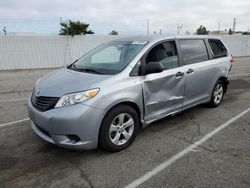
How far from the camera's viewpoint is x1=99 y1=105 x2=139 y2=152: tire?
3414 millimetres

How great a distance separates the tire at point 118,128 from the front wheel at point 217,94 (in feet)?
8.76

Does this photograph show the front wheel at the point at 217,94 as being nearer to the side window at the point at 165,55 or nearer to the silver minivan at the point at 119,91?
the silver minivan at the point at 119,91

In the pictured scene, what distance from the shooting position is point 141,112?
389 cm

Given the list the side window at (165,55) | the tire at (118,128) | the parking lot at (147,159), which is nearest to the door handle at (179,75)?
the side window at (165,55)

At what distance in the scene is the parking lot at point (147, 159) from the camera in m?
2.96

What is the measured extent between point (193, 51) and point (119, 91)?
2.28 meters

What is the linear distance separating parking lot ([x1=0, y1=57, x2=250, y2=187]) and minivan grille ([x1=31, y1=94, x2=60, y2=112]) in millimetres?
725

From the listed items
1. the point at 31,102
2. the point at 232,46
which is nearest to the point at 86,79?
the point at 31,102

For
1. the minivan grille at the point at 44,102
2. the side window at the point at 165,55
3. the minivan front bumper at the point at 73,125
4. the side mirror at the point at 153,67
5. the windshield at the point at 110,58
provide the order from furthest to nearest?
the side window at the point at 165,55 → the windshield at the point at 110,58 → the side mirror at the point at 153,67 → the minivan grille at the point at 44,102 → the minivan front bumper at the point at 73,125

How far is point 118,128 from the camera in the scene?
142 inches

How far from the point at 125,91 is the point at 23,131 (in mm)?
2207

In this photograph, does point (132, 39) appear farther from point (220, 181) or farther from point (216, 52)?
point (220, 181)

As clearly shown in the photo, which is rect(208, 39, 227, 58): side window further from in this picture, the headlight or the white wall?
the white wall

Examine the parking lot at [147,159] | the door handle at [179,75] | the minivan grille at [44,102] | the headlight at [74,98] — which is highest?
the door handle at [179,75]
